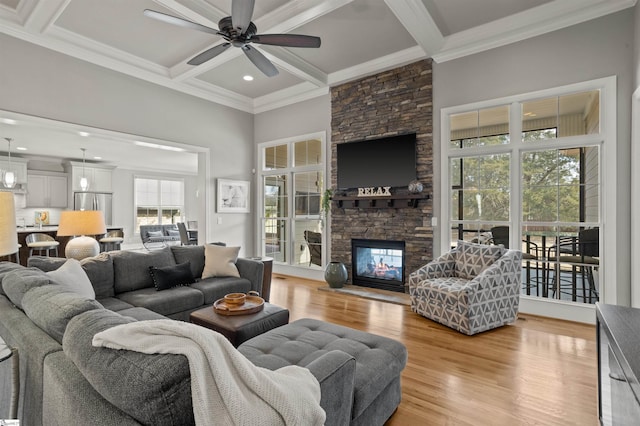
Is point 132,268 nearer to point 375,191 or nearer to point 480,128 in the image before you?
point 375,191

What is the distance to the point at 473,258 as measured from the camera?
12.6ft

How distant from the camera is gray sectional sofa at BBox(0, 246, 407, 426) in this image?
818mm

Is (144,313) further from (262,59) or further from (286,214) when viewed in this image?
(286,214)

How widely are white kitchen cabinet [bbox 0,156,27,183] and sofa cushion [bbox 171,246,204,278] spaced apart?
7.56 m

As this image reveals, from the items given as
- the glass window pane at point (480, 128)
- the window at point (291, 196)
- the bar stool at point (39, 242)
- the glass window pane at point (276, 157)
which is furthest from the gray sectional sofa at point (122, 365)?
the glass window pane at point (276, 157)

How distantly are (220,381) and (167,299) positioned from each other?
2560 mm

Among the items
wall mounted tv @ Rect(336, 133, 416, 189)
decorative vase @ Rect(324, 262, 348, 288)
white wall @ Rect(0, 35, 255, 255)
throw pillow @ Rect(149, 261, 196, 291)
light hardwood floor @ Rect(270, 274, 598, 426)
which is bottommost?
light hardwood floor @ Rect(270, 274, 598, 426)

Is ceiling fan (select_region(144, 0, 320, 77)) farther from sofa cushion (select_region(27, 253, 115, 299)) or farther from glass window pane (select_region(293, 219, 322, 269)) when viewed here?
glass window pane (select_region(293, 219, 322, 269))

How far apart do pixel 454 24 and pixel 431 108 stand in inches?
39.8

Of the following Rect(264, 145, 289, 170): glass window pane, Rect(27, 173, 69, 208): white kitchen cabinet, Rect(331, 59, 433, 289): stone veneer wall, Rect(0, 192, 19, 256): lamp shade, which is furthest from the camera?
Rect(27, 173, 69, 208): white kitchen cabinet

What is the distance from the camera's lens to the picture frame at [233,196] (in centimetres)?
608

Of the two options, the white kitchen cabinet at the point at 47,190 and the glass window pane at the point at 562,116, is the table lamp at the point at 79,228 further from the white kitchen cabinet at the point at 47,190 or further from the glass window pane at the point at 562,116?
the white kitchen cabinet at the point at 47,190

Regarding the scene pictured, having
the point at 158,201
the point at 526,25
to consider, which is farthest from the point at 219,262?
the point at 158,201

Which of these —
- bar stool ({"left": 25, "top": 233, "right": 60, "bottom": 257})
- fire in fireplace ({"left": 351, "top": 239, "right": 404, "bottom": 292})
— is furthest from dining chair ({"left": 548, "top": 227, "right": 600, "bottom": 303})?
bar stool ({"left": 25, "top": 233, "right": 60, "bottom": 257})
